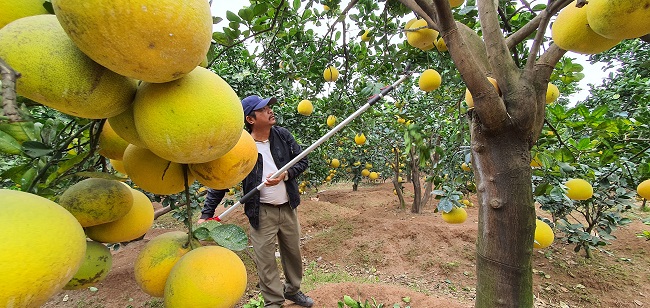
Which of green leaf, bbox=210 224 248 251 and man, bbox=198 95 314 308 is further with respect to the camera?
man, bbox=198 95 314 308

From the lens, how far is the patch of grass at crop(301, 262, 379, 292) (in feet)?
13.1

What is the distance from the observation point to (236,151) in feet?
2.31

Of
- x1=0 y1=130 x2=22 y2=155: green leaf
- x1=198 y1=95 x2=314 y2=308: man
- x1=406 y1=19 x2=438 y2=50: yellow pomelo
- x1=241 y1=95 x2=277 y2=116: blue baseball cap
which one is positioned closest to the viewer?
x1=0 y1=130 x2=22 y2=155: green leaf

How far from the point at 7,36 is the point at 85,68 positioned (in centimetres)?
10

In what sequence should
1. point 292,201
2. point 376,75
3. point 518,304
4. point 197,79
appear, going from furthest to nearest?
point 376,75 < point 292,201 < point 518,304 < point 197,79

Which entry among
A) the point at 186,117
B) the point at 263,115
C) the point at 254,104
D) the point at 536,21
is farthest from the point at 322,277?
the point at 186,117

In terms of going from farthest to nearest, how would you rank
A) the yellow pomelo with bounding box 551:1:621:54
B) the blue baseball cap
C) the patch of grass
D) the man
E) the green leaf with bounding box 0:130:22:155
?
the patch of grass < the man < the blue baseball cap < the yellow pomelo with bounding box 551:1:621:54 < the green leaf with bounding box 0:130:22:155

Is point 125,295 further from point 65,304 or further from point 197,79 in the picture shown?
point 197,79

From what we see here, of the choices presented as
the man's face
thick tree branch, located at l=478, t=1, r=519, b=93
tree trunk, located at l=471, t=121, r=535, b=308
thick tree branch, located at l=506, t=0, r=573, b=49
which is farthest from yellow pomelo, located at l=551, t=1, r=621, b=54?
the man's face

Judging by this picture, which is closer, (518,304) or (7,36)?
(7,36)

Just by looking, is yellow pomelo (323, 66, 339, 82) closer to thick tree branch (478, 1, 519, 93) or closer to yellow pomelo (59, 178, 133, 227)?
thick tree branch (478, 1, 519, 93)

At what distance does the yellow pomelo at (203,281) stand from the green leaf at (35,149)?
37 cm

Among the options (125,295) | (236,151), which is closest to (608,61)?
(236,151)

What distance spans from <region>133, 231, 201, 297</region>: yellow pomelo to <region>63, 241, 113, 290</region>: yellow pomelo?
72 mm
